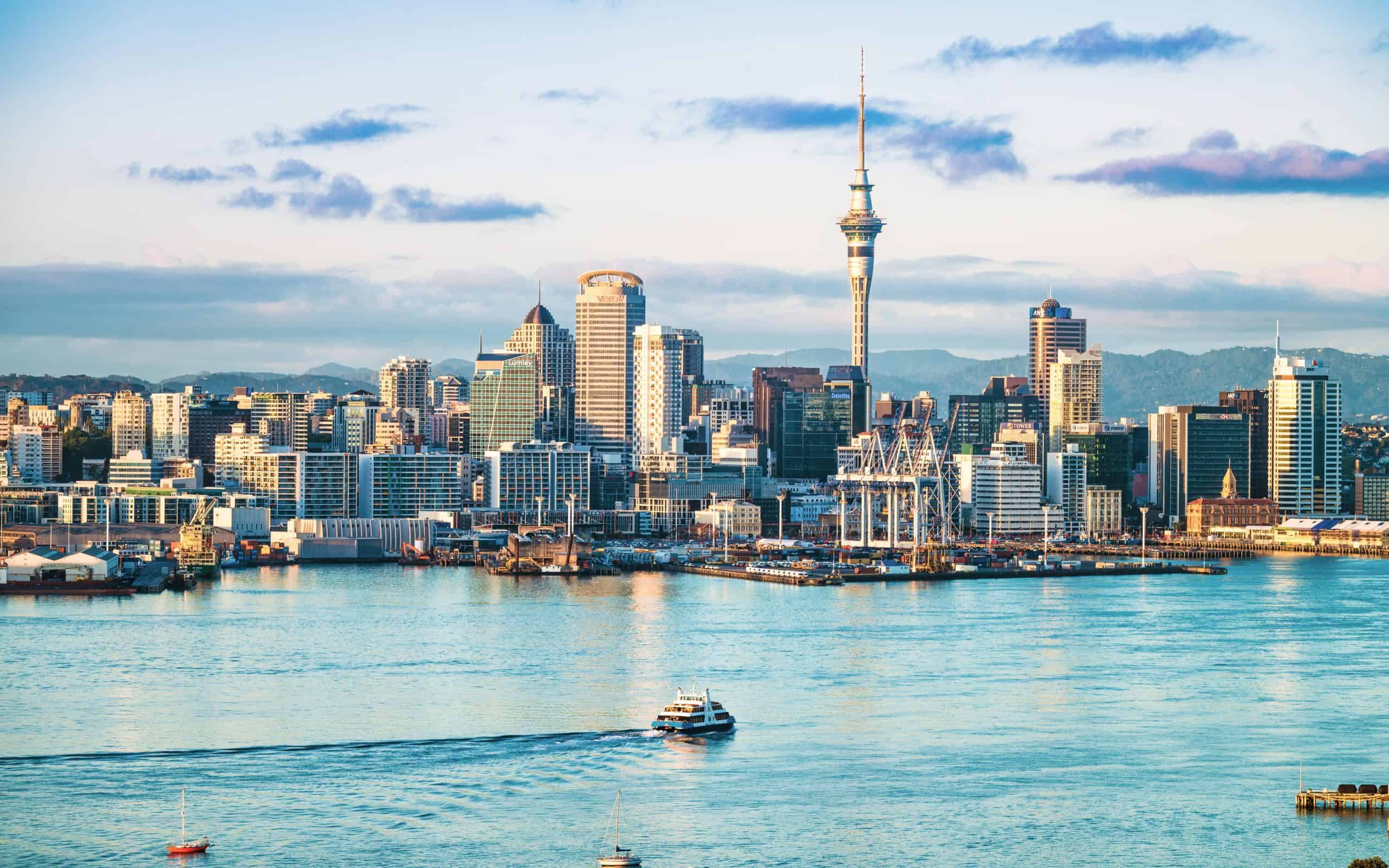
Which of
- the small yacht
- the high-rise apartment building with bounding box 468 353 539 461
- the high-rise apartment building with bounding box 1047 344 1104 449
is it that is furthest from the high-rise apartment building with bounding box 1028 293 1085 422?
the small yacht

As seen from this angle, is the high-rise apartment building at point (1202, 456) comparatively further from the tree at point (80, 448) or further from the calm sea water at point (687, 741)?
the calm sea water at point (687, 741)

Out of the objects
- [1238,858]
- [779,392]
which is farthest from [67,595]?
[779,392]

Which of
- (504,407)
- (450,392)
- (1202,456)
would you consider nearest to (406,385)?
(450,392)

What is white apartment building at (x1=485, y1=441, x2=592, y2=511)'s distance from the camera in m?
88.3

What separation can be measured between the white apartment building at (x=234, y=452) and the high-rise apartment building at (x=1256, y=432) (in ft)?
151

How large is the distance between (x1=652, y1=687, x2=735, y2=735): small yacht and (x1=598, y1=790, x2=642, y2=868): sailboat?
484cm

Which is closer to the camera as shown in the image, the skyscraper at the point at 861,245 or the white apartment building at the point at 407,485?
the white apartment building at the point at 407,485

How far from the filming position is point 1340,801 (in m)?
22.6

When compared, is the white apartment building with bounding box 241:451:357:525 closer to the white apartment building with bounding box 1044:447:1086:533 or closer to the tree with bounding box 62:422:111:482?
the tree with bounding box 62:422:111:482

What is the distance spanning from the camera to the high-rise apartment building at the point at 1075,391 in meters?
118

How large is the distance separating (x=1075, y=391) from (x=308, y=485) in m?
51.7

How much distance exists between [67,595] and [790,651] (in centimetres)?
2184

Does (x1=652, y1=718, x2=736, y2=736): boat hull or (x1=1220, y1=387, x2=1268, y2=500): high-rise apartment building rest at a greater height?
(x1=1220, y1=387, x2=1268, y2=500): high-rise apartment building

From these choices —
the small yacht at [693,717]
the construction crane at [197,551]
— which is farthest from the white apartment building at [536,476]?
the small yacht at [693,717]
